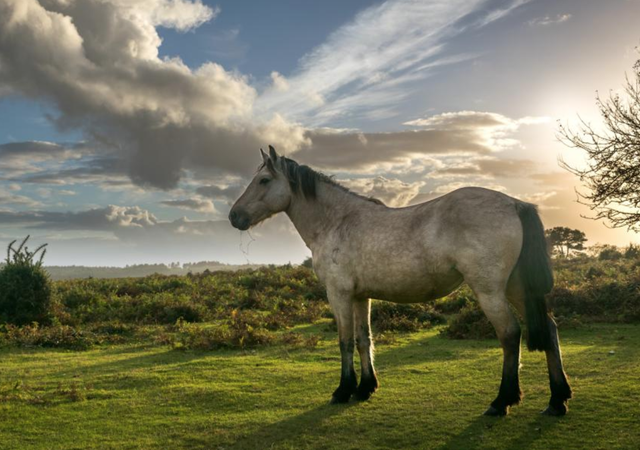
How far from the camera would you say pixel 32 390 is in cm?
928

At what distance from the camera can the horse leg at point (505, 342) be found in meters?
6.54

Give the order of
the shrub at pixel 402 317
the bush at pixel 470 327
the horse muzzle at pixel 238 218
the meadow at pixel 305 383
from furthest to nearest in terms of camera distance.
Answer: the shrub at pixel 402 317 < the bush at pixel 470 327 < the horse muzzle at pixel 238 218 < the meadow at pixel 305 383

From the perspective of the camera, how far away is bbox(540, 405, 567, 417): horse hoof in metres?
6.71

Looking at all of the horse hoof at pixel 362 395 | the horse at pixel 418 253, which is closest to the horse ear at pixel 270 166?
the horse at pixel 418 253

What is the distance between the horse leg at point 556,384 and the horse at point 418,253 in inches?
0.5

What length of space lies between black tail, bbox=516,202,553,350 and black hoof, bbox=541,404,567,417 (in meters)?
0.79

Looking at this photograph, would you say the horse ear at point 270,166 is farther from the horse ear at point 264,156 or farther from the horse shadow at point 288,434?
the horse shadow at point 288,434

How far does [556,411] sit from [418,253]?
2.65 m

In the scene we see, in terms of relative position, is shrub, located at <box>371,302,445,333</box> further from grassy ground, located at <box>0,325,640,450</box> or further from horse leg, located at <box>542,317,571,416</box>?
horse leg, located at <box>542,317,571,416</box>

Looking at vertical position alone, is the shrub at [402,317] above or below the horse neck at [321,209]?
below

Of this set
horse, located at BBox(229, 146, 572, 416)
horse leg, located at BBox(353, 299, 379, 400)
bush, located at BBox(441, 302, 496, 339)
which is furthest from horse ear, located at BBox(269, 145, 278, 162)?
bush, located at BBox(441, 302, 496, 339)

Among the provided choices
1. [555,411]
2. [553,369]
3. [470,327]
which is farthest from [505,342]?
[470,327]

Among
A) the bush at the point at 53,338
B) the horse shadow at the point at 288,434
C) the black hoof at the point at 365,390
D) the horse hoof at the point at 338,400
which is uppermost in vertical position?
the bush at the point at 53,338

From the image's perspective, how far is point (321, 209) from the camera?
27.8ft
